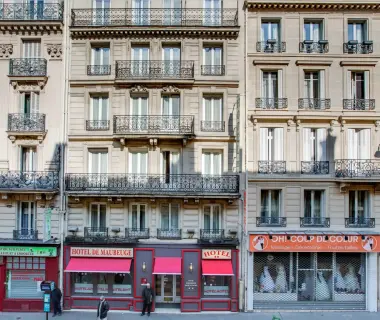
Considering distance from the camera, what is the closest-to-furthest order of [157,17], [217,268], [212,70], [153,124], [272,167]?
[217,268]
[153,124]
[272,167]
[212,70]
[157,17]

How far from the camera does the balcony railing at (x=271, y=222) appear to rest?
17.3 m

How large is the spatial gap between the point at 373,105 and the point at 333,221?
19.5ft

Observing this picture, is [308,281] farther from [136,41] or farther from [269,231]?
[136,41]

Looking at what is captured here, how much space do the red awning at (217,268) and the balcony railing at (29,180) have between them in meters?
7.93

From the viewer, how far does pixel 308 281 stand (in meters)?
17.4

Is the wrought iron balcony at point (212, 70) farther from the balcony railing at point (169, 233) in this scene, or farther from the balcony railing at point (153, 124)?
the balcony railing at point (169, 233)

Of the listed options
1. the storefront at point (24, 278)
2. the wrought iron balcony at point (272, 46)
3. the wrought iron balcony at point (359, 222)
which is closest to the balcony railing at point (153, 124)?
the wrought iron balcony at point (272, 46)

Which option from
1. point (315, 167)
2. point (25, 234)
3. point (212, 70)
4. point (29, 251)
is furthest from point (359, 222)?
point (25, 234)

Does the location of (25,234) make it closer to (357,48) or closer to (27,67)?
(27,67)

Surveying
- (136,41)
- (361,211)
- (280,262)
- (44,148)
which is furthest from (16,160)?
(361,211)

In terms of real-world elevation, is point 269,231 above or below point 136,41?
below

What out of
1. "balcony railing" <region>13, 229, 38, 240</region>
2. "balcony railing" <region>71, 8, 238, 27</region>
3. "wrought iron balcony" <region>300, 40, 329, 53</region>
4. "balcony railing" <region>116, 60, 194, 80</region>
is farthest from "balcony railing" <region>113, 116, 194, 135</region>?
"wrought iron balcony" <region>300, 40, 329, 53</region>

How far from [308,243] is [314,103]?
6711mm

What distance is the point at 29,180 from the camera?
17.1m
